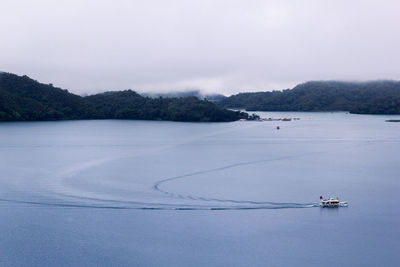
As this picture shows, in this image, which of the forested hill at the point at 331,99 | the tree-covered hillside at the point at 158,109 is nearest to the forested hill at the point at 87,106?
the tree-covered hillside at the point at 158,109

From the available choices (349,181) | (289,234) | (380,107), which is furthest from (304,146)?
(380,107)

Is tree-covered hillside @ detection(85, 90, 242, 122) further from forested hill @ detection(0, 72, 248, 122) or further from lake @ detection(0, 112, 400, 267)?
lake @ detection(0, 112, 400, 267)

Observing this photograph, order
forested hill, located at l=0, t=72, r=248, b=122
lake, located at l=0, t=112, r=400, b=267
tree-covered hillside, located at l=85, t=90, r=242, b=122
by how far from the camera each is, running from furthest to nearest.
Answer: tree-covered hillside, located at l=85, t=90, r=242, b=122, forested hill, located at l=0, t=72, r=248, b=122, lake, located at l=0, t=112, r=400, b=267

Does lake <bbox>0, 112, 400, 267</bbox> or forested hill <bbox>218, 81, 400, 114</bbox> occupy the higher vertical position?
forested hill <bbox>218, 81, 400, 114</bbox>

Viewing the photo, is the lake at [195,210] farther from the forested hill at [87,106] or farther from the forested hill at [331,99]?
the forested hill at [331,99]

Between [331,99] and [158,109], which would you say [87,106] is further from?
[331,99]

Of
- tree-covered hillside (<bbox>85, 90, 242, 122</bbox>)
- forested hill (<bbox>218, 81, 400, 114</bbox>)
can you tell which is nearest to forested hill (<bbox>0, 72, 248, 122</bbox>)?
tree-covered hillside (<bbox>85, 90, 242, 122</bbox>)
